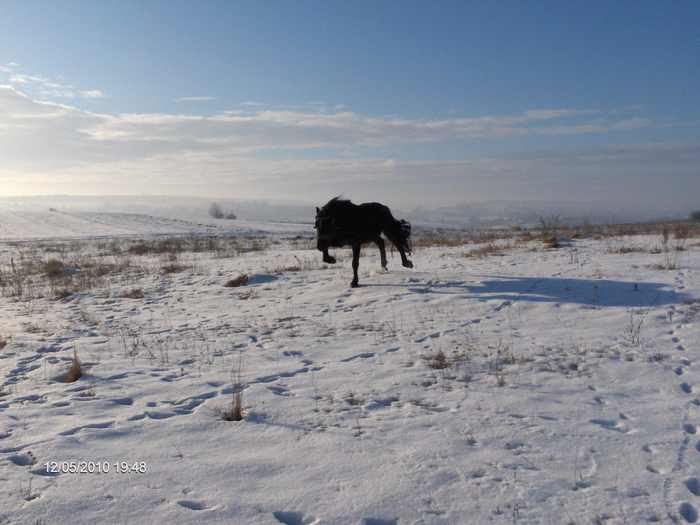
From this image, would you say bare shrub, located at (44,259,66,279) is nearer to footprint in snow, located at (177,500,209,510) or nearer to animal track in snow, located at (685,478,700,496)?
footprint in snow, located at (177,500,209,510)

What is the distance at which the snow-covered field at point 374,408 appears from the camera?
3580mm

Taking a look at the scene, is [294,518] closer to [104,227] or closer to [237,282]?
[237,282]

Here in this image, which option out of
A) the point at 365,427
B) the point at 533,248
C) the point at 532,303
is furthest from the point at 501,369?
the point at 533,248

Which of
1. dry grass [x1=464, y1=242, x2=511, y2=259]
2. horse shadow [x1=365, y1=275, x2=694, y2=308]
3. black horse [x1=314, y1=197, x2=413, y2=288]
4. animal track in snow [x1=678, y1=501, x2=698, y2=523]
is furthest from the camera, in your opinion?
dry grass [x1=464, y1=242, x2=511, y2=259]

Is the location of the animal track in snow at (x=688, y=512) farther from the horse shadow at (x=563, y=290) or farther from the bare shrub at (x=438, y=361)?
the horse shadow at (x=563, y=290)

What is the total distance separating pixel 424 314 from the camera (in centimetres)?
942

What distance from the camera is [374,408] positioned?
536 cm

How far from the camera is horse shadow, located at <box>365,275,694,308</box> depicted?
9.28 meters

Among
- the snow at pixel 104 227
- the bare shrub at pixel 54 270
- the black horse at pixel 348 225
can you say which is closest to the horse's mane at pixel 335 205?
the black horse at pixel 348 225

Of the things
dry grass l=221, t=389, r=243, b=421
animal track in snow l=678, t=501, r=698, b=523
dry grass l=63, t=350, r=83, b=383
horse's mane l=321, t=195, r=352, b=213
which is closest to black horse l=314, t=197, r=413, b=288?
horse's mane l=321, t=195, r=352, b=213

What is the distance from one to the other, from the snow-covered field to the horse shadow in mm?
75

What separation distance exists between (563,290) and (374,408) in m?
6.51

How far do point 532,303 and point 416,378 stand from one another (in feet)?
14.0

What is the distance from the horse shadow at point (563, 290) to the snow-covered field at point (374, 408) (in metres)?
0.07
